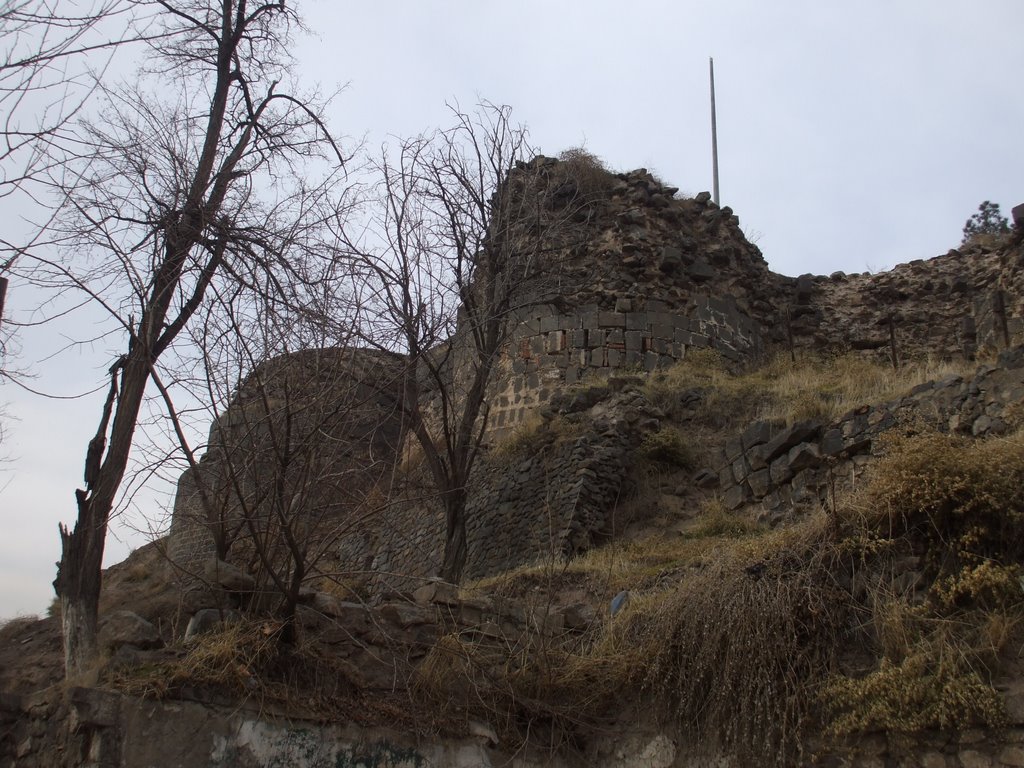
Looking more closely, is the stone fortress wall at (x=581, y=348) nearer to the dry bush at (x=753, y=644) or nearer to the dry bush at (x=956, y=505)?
the dry bush at (x=753, y=644)

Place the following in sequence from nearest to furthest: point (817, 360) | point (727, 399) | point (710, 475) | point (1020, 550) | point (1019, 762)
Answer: point (1019, 762), point (1020, 550), point (710, 475), point (727, 399), point (817, 360)

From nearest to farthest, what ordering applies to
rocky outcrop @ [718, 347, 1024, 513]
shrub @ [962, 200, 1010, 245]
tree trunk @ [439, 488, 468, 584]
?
1. rocky outcrop @ [718, 347, 1024, 513]
2. tree trunk @ [439, 488, 468, 584]
3. shrub @ [962, 200, 1010, 245]

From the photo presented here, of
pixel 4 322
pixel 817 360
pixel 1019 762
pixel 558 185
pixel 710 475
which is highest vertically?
pixel 558 185

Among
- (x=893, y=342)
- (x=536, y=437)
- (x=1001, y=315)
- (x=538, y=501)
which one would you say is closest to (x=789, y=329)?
(x=893, y=342)

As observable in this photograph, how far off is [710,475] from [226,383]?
6.28 metres

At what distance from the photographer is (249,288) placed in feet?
21.1

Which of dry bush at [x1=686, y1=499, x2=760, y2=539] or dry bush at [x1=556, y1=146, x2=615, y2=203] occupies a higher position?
dry bush at [x1=556, y1=146, x2=615, y2=203]

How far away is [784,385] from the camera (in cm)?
1211

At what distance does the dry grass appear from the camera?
1029 cm

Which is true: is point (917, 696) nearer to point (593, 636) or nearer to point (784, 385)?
point (593, 636)

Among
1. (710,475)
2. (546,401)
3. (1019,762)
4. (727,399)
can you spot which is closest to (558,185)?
(546,401)

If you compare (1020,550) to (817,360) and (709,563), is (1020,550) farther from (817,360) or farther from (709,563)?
(817,360)

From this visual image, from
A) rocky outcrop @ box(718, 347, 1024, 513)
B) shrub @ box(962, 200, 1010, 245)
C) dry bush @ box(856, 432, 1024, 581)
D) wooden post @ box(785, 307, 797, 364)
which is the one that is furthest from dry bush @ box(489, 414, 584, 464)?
shrub @ box(962, 200, 1010, 245)

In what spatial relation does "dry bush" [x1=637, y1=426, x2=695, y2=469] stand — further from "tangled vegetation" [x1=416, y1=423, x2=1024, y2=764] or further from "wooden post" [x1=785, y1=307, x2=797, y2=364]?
"wooden post" [x1=785, y1=307, x2=797, y2=364]
